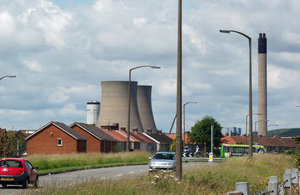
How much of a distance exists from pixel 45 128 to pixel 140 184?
71778 millimetres

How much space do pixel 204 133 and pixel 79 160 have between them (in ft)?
228

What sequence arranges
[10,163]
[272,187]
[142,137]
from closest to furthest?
[272,187]
[10,163]
[142,137]

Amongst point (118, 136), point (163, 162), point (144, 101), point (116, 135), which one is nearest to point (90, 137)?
point (116, 135)

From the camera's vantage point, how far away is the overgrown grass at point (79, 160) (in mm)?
43513

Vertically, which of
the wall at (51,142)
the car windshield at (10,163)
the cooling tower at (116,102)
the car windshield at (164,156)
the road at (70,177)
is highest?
the cooling tower at (116,102)

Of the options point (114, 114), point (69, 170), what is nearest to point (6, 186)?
point (69, 170)

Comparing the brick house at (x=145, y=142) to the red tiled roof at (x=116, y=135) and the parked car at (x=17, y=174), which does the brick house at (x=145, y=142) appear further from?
the parked car at (x=17, y=174)

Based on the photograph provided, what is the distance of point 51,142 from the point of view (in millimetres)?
87625

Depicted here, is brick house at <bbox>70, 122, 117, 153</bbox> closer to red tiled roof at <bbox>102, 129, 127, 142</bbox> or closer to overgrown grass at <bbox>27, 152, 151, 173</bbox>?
red tiled roof at <bbox>102, 129, 127, 142</bbox>

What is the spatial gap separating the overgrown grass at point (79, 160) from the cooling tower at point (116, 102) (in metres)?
39.4

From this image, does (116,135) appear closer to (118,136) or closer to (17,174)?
(118,136)

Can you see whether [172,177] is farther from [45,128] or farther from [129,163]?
[45,128]

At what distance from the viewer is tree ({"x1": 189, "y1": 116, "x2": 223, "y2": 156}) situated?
388ft

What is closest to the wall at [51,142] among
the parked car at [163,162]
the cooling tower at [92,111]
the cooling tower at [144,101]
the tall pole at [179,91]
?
the cooling tower at [144,101]
